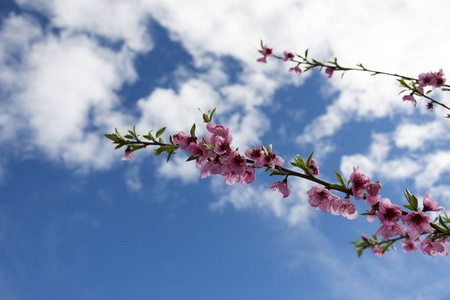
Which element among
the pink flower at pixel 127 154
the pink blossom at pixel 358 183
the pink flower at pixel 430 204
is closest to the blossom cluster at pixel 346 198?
the pink blossom at pixel 358 183

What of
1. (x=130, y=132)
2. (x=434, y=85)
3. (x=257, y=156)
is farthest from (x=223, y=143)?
(x=434, y=85)

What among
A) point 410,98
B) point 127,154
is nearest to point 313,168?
point 127,154

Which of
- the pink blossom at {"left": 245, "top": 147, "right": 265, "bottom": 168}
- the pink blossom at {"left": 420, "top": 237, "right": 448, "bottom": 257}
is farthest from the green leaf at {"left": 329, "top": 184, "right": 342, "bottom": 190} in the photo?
the pink blossom at {"left": 420, "top": 237, "right": 448, "bottom": 257}

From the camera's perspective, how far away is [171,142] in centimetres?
271

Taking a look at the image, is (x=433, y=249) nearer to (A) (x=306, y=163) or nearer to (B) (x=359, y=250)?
(A) (x=306, y=163)

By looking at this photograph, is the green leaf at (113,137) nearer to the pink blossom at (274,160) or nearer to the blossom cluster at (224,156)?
the blossom cluster at (224,156)

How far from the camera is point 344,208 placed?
2.42 metres

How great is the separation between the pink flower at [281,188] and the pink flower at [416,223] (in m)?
0.84

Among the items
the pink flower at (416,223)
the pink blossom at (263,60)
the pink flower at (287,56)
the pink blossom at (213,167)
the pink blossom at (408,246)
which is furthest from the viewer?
the pink blossom at (263,60)

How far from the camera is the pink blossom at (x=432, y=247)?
2.49m

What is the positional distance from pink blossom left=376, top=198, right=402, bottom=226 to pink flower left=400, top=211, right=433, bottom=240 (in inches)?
2.3

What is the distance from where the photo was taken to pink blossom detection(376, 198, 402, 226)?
227 centimetres

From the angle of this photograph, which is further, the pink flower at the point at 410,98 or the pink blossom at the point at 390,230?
the pink flower at the point at 410,98

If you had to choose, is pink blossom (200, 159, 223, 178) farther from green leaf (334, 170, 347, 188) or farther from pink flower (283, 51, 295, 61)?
pink flower (283, 51, 295, 61)
